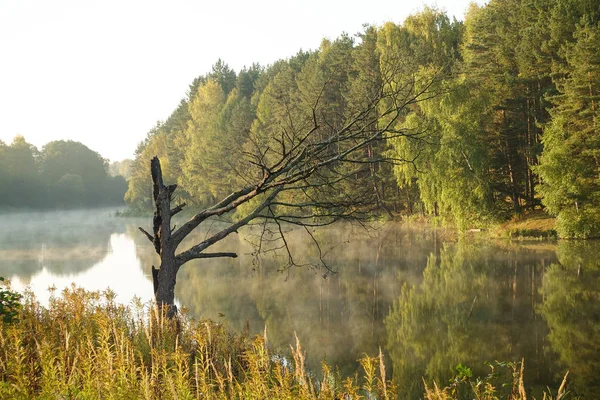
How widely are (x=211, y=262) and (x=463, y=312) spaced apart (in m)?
15.8

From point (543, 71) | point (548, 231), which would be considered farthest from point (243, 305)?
point (543, 71)

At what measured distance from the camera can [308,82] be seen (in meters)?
54.8

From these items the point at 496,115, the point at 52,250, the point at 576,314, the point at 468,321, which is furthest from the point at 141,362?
the point at 496,115

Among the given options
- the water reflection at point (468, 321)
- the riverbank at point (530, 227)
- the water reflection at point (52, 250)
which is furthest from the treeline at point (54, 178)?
the water reflection at point (468, 321)

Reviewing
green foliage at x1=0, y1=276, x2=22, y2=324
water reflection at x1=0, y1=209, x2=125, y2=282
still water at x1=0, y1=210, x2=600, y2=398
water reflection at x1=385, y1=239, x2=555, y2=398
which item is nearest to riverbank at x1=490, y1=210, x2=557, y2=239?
still water at x1=0, y1=210, x2=600, y2=398

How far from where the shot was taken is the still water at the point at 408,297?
1177 centimetres

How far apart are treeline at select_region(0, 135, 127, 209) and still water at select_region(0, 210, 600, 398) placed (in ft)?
201

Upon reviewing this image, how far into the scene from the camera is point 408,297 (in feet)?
58.0

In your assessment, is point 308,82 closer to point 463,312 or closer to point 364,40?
point 364,40

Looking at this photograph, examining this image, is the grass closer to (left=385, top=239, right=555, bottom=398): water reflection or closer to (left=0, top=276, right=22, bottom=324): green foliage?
(left=0, top=276, right=22, bottom=324): green foliage

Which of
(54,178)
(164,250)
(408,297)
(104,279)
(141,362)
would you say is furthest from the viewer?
(54,178)

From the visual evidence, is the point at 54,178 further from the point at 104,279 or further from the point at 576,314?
the point at 576,314

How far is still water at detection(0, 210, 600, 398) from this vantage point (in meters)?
11.8

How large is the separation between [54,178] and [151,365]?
103740 millimetres
